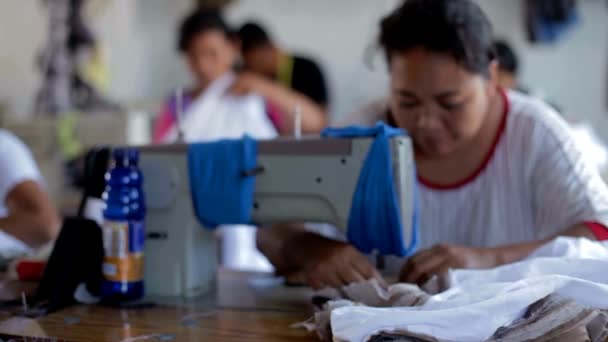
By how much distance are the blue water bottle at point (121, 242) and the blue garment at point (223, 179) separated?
5.6 inches

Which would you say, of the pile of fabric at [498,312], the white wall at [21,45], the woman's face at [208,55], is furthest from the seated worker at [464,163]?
the white wall at [21,45]

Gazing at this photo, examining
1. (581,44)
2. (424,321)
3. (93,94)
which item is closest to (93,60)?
(93,94)

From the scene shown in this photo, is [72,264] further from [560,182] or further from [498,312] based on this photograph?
[560,182]

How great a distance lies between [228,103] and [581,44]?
2127mm

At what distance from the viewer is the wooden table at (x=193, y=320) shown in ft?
3.96

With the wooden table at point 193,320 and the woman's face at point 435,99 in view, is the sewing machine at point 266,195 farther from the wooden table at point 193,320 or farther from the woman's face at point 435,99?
the woman's face at point 435,99

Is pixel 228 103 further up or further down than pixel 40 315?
further up

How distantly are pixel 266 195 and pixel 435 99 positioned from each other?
1.54 feet

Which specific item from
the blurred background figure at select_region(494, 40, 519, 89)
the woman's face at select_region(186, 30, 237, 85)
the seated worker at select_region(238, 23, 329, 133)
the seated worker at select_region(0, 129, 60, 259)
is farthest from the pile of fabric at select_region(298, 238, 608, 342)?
the seated worker at select_region(238, 23, 329, 133)

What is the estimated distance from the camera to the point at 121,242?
4.68ft

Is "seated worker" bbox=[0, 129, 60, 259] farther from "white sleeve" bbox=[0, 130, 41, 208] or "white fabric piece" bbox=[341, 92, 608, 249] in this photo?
"white fabric piece" bbox=[341, 92, 608, 249]

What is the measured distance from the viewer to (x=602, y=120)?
12.9 feet

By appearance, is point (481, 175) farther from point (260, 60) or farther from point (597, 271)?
point (260, 60)

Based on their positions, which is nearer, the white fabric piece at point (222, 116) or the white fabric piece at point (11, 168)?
the white fabric piece at point (11, 168)
